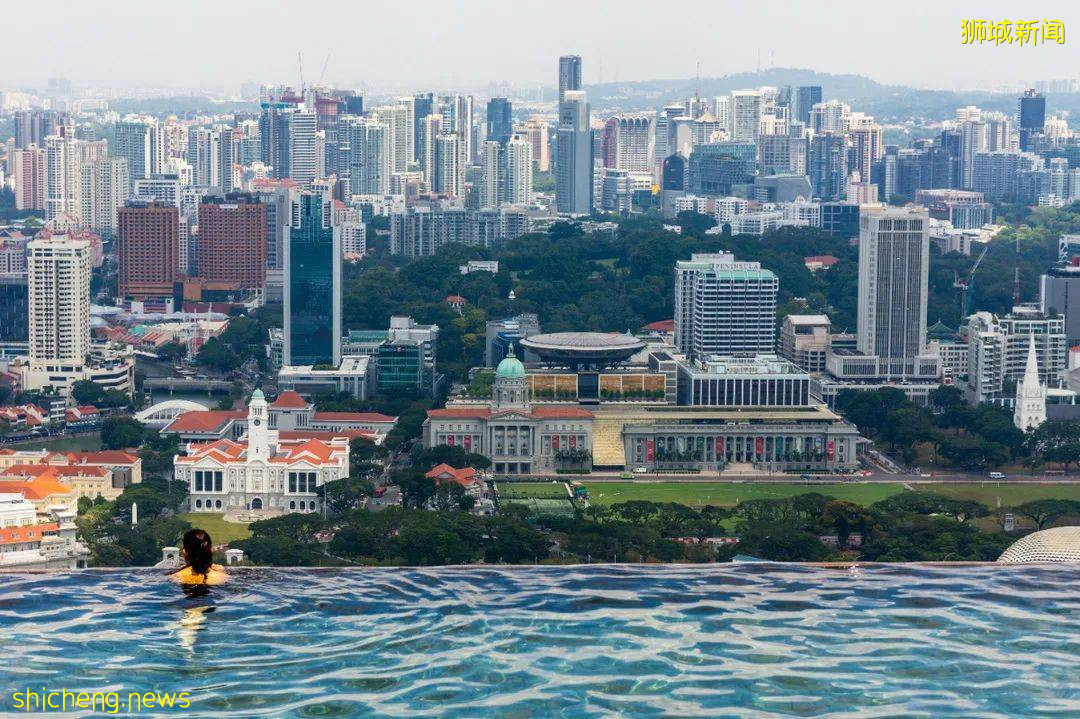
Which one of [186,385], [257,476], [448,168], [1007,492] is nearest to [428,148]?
[448,168]

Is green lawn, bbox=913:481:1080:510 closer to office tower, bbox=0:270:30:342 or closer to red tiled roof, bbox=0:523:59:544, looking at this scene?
red tiled roof, bbox=0:523:59:544

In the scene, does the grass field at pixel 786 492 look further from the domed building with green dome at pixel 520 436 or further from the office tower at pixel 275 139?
the office tower at pixel 275 139

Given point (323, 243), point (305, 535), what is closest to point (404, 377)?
point (323, 243)

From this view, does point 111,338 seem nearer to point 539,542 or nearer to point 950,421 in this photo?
point 950,421

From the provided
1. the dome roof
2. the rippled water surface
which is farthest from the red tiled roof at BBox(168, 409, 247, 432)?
the rippled water surface

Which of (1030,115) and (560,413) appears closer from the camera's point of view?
(560,413)

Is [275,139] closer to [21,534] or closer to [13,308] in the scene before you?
[13,308]
